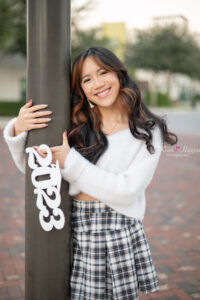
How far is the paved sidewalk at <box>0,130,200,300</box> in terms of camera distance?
3152mm

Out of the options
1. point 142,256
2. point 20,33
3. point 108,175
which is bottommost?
point 142,256

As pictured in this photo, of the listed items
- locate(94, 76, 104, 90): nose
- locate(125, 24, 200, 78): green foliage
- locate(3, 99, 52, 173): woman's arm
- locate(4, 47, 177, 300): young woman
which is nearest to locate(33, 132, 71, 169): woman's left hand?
locate(4, 47, 177, 300): young woman

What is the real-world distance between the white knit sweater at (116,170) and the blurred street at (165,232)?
34 cm

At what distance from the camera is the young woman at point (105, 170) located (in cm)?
178

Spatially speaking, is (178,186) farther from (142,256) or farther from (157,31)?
(157,31)

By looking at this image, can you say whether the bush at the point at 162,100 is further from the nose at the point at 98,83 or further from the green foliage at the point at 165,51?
the nose at the point at 98,83

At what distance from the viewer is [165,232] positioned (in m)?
4.44

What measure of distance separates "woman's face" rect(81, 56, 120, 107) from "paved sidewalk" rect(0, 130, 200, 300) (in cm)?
58

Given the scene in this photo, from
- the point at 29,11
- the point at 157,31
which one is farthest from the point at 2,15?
the point at 157,31

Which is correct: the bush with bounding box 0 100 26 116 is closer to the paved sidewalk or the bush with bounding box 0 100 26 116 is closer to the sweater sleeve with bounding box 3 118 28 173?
the paved sidewalk

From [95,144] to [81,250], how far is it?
1.85 feet

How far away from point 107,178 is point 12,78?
2418 cm

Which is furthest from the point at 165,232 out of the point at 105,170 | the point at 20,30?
the point at 20,30

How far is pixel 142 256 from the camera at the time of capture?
197 cm
